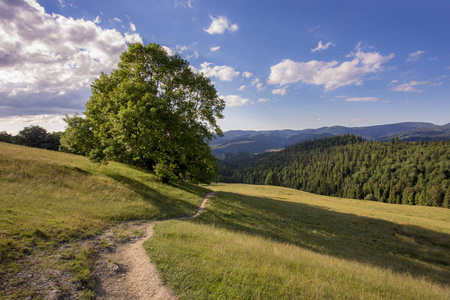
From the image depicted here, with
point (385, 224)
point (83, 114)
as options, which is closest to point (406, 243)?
point (385, 224)

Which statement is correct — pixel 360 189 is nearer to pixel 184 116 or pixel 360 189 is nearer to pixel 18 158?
pixel 184 116

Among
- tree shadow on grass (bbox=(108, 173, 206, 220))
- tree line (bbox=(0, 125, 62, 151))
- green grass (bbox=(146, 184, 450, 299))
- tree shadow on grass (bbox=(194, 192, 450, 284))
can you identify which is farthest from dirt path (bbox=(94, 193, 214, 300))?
tree line (bbox=(0, 125, 62, 151))

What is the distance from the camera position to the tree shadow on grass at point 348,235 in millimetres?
16562

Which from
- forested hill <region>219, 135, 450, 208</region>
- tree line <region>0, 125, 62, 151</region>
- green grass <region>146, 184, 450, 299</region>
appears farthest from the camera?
forested hill <region>219, 135, 450, 208</region>

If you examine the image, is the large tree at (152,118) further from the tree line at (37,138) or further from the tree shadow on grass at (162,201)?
the tree line at (37,138)

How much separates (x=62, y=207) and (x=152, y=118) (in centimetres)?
1086

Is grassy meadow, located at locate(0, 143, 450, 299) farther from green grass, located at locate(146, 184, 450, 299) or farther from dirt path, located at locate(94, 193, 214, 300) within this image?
dirt path, located at locate(94, 193, 214, 300)

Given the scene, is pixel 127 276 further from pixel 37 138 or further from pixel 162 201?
Answer: pixel 37 138

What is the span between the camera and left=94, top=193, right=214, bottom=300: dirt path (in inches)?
232

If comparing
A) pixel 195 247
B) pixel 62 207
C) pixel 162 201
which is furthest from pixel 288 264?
pixel 162 201

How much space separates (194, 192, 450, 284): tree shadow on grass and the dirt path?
9503 mm

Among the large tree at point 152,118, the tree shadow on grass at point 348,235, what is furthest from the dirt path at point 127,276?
the large tree at point 152,118

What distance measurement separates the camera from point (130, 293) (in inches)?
237

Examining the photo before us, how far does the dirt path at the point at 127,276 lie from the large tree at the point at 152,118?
42.2 ft
